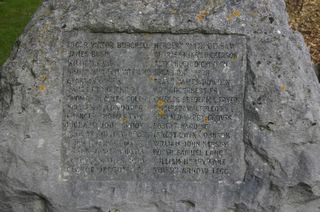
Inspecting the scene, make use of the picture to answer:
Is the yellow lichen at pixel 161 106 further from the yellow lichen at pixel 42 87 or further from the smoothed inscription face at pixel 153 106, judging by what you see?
the yellow lichen at pixel 42 87

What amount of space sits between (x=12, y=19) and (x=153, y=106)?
6.42 m

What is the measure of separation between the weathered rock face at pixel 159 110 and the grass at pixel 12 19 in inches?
169

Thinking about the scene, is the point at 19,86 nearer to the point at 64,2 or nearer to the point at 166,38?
the point at 64,2

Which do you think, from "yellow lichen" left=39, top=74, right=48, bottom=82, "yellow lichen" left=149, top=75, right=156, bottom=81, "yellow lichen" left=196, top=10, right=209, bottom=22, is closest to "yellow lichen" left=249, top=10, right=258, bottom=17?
"yellow lichen" left=196, top=10, right=209, bottom=22

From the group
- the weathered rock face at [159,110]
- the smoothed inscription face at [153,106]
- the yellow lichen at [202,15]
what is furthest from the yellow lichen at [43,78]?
the yellow lichen at [202,15]

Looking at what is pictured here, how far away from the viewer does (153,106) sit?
4199mm

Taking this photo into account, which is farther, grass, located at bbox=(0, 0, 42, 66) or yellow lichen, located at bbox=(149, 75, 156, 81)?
grass, located at bbox=(0, 0, 42, 66)

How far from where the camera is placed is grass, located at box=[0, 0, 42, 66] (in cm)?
886

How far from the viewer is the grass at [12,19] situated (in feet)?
29.1

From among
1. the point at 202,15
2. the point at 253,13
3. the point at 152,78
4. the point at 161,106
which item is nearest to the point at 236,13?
the point at 253,13

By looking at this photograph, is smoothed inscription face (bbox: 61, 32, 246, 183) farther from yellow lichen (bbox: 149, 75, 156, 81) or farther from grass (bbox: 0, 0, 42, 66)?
grass (bbox: 0, 0, 42, 66)

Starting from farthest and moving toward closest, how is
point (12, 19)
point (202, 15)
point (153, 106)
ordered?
point (12, 19) → point (153, 106) → point (202, 15)

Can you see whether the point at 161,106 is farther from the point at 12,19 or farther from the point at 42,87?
the point at 12,19

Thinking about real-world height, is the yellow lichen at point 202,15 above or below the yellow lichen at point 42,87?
above
